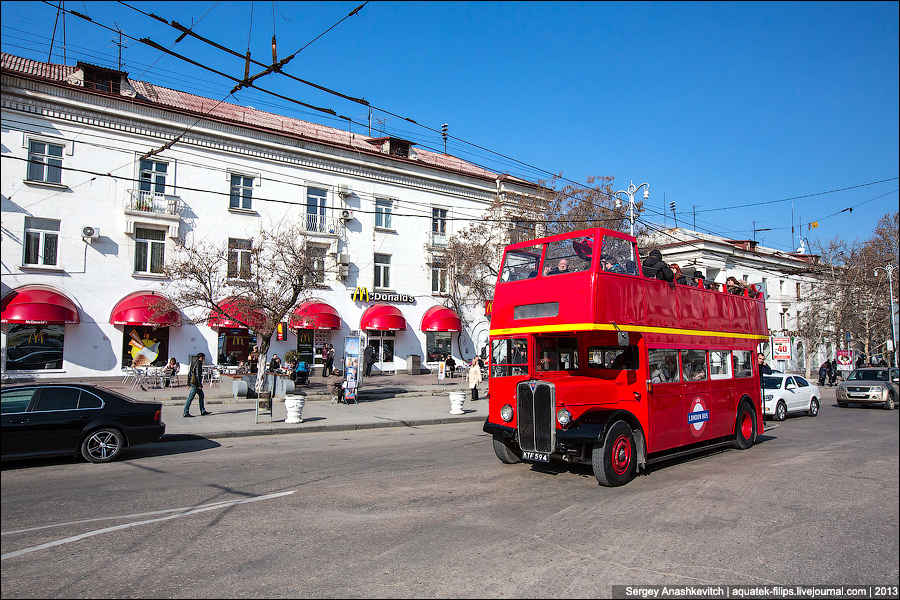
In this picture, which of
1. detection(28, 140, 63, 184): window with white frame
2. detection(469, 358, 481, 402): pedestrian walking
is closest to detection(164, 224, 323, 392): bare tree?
detection(28, 140, 63, 184): window with white frame

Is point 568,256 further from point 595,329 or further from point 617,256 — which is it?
point 595,329

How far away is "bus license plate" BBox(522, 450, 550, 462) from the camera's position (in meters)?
8.77

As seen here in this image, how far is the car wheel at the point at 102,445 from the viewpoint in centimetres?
1015

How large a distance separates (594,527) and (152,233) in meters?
27.5

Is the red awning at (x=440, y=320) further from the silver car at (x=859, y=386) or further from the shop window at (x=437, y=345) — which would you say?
the silver car at (x=859, y=386)

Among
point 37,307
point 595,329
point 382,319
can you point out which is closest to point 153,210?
point 37,307

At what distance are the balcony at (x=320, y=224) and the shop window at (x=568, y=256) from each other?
2340cm

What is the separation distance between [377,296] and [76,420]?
2409 cm

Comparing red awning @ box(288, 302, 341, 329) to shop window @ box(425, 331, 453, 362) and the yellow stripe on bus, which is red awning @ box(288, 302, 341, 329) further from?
the yellow stripe on bus

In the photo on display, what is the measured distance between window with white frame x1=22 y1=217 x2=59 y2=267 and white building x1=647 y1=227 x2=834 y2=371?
118ft

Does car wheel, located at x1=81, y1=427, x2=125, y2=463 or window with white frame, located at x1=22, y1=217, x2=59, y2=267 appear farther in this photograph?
window with white frame, located at x1=22, y1=217, x2=59, y2=267

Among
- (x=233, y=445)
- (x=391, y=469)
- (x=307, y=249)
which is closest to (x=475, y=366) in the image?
(x=307, y=249)

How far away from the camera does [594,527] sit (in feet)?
21.1

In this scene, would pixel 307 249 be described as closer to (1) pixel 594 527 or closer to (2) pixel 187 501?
(2) pixel 187 501
